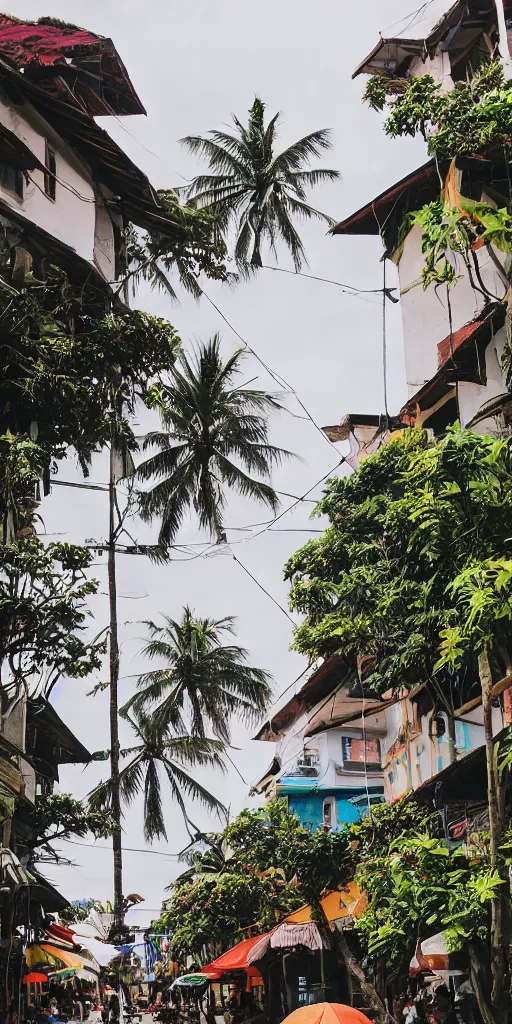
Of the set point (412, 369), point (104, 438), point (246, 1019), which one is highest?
point (412, 369)

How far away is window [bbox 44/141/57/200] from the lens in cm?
1855

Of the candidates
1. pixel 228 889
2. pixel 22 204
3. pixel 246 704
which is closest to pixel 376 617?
pixel 22 204

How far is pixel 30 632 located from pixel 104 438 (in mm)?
3493

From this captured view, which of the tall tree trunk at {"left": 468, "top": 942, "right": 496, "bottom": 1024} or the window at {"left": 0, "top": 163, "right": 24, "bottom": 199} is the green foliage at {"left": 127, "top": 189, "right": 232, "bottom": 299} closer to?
the window at {"left": 0, "top": 163, "right": 24, "bottom": 199}

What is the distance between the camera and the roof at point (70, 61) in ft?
62.0

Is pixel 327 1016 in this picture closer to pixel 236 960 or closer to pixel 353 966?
pixel 353 966

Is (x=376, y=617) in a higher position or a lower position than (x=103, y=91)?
lower

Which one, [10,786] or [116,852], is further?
[116,852]

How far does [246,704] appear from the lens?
34281mm

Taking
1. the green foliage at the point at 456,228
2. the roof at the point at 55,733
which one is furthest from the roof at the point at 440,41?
A: the roof at the point at 55,733

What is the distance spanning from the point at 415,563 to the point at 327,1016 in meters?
4.50

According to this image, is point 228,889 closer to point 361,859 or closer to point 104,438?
point 361,859

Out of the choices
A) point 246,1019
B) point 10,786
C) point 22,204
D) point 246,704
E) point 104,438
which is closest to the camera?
point 104,438

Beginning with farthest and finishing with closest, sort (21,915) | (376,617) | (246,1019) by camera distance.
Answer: (246,1019), (21,915), (376,617)
